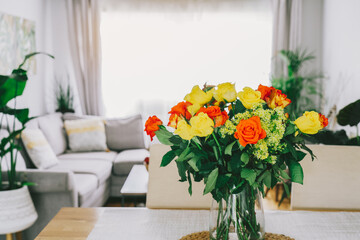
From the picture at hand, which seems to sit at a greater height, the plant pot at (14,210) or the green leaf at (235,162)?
the green leaf at (235,162)

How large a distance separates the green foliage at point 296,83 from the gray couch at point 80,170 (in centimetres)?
178

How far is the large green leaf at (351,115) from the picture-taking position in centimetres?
235

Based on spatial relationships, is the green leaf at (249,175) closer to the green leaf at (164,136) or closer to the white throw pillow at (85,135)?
the green leaf at (164,136)

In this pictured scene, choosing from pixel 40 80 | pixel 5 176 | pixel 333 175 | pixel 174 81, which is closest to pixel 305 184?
pixel 333 175

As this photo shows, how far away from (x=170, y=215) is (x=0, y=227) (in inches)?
61.5

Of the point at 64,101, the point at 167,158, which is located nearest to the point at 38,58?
the point at 64,101

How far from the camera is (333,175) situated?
1.57 m

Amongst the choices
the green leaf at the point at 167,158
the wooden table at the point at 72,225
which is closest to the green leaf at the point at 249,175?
the green leaf at the point at 167,158

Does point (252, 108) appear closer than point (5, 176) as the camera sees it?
Yes

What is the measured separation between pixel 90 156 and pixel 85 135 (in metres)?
0.33

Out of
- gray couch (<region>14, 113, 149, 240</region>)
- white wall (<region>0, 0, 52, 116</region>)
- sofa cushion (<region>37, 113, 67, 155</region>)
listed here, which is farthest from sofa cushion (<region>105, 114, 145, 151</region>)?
white wall (<region>0, 0, 52, 116</region>)

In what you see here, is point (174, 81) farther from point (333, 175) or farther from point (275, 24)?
point (333, 175)

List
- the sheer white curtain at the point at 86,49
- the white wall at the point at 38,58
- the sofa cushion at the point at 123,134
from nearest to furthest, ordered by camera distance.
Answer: the white wall at the point at 38,58, the sofa cushion at the point at 123,134, the sheer white curtain at the point at 86,49

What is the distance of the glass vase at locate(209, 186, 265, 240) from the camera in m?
0.98
